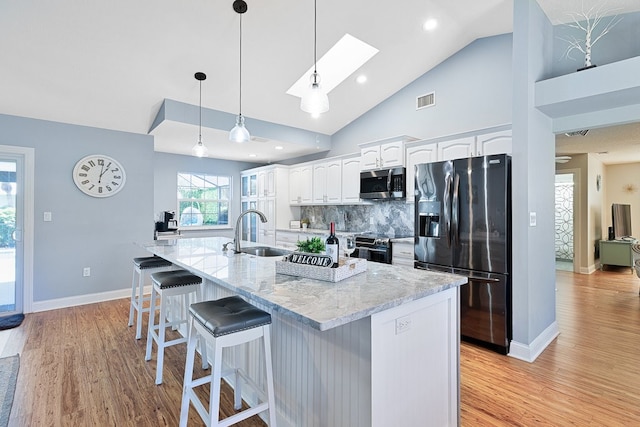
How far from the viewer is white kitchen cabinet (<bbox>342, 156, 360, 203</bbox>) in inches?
191

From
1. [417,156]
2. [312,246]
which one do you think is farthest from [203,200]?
[312,246]

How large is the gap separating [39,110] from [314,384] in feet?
14.9

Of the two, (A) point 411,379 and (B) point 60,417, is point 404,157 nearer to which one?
(A) point 411,379

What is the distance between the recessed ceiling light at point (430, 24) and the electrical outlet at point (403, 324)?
10.9ft

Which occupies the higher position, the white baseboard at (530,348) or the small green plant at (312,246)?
the small green plant at (312,246)

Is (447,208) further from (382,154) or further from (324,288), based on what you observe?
(324,288)

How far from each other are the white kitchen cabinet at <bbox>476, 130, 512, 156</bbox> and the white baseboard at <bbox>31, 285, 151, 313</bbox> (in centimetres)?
506

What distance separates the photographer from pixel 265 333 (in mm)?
1608

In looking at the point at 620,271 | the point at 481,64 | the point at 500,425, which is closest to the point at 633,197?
the point at 620,271

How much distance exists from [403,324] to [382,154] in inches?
131

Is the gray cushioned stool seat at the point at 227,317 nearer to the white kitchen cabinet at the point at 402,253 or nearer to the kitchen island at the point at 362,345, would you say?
the kitchen island at the point at 362,345

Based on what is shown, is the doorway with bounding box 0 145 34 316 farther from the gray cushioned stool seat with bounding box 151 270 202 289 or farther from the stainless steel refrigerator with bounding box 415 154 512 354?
the stainless steel refrigerator with bounding box 415 154 512 354

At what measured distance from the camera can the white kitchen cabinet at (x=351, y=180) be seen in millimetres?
4863

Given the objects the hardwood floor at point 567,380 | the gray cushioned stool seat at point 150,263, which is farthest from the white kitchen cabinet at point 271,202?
the hardwood floor at point 567,380
